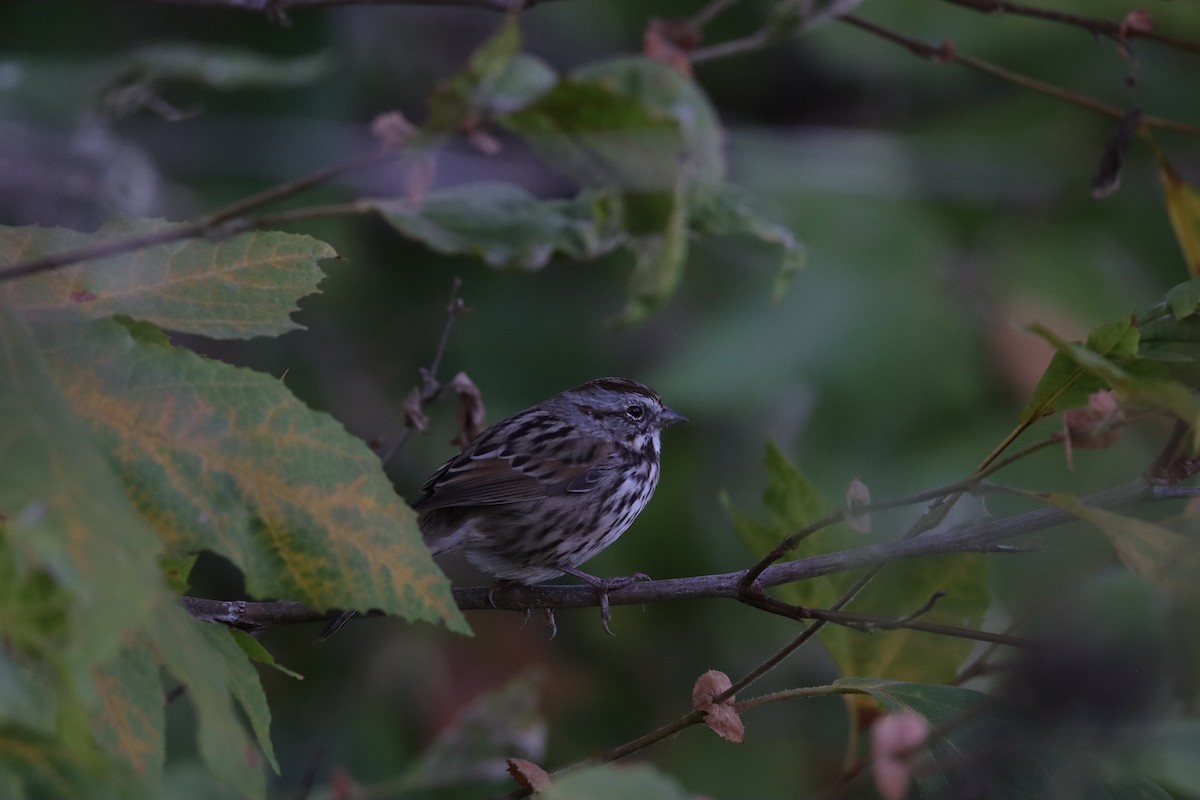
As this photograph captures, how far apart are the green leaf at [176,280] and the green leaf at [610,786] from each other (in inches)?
31.4

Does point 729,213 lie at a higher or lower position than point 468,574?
higher

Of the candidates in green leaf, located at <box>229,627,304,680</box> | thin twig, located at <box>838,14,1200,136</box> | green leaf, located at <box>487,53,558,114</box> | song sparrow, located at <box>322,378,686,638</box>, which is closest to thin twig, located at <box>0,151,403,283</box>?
green leaf, located at <box>487,53,558,114</box>

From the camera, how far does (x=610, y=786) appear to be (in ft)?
5.80

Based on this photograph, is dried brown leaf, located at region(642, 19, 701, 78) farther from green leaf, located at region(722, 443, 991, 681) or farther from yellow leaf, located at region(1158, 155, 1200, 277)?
yellow leaf, located at region(1158, 155, 1200, 277)

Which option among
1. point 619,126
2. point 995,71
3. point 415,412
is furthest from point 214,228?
point 995,71

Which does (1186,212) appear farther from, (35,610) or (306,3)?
(35,610)

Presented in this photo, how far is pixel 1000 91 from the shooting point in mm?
7398

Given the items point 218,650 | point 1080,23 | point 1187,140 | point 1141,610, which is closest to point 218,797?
point 218,650

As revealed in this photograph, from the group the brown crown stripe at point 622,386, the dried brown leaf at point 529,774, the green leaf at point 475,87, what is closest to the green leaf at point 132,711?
the dried brown leaf at point 529,774

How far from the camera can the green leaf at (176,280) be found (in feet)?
6.35

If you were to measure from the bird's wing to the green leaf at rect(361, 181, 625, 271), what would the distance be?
5.95ft

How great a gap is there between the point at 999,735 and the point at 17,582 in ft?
4.68

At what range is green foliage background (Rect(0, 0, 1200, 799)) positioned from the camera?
1.71 m

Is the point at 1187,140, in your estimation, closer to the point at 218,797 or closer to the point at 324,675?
the point at 324,675
